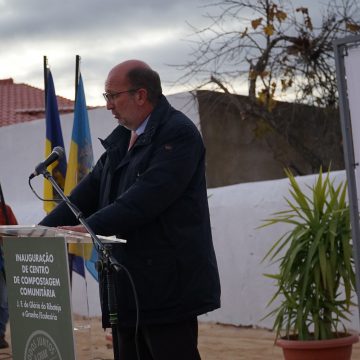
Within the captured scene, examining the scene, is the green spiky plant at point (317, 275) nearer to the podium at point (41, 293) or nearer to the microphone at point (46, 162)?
the podium at point (41, 293)

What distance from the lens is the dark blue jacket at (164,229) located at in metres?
4.49

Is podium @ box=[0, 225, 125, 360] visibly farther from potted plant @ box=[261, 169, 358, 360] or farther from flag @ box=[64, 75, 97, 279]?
flag @ box=[64, 75, 97, 279]

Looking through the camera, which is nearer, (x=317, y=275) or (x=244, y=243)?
(x=317, y=275)

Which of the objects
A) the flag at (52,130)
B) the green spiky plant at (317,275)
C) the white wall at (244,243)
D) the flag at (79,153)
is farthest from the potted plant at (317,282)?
the flag at (52,130)

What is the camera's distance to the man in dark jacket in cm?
451

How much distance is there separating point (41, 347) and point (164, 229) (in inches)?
31.1

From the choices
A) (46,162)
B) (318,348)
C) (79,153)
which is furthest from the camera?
(79,153)

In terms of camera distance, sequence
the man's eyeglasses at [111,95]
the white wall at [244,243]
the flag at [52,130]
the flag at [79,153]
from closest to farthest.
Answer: the man's eyeglasses at [111,95]
the flag at [79,153]
the flag at [52,130]
the white wall at [244,243]

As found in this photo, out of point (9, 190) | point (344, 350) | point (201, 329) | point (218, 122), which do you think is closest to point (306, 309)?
point (344, 350)

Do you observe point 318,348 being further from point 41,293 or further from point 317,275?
point 41,293

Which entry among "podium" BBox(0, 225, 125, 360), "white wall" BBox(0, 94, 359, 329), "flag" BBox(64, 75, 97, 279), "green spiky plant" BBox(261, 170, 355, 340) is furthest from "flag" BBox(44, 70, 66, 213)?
"podium" BBox(0, 225, 125, 360)

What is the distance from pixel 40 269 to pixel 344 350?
3.64 meters

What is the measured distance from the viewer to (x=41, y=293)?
4.54 metres

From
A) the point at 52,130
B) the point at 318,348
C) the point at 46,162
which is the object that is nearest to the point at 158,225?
the point at 46,162
